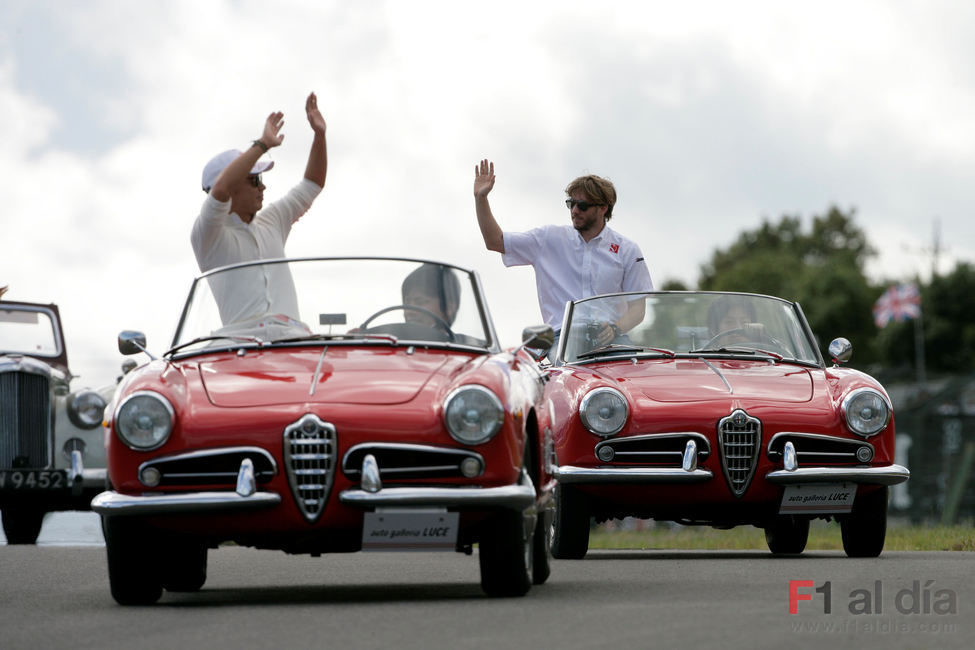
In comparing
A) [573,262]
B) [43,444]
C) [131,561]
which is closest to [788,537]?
[573,262]

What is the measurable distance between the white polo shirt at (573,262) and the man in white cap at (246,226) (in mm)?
2555

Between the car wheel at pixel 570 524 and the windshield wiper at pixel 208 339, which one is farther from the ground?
the windshield wiper at pixel 208 339

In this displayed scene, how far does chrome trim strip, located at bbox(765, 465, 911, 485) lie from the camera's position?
991cm

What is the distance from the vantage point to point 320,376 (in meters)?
7.67

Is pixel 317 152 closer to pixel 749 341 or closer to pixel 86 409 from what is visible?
pixel 749 341

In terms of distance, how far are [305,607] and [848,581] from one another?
2.42m

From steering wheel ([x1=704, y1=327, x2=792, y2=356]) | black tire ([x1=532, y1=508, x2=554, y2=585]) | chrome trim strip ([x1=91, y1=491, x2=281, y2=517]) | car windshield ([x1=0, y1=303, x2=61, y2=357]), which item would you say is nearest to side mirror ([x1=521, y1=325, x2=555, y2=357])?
black tire ([x1=532, y1=508, x2=554, y2=585])

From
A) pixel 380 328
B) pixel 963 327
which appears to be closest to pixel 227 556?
pixel 380 328

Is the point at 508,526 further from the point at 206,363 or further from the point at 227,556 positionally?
the point at 227,556

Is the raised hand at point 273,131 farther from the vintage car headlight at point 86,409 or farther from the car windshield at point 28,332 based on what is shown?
the car windshield at point 28,332

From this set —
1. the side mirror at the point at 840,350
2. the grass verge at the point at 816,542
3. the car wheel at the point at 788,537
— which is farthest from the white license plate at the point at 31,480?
the side mirror at the point at 840,350

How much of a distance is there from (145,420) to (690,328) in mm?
4754

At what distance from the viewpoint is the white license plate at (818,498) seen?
10.0 m

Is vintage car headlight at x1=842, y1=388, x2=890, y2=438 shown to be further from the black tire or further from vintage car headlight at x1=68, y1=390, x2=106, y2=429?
vintage car headlight at x1=68, y1=390, x2=106, y2=429
